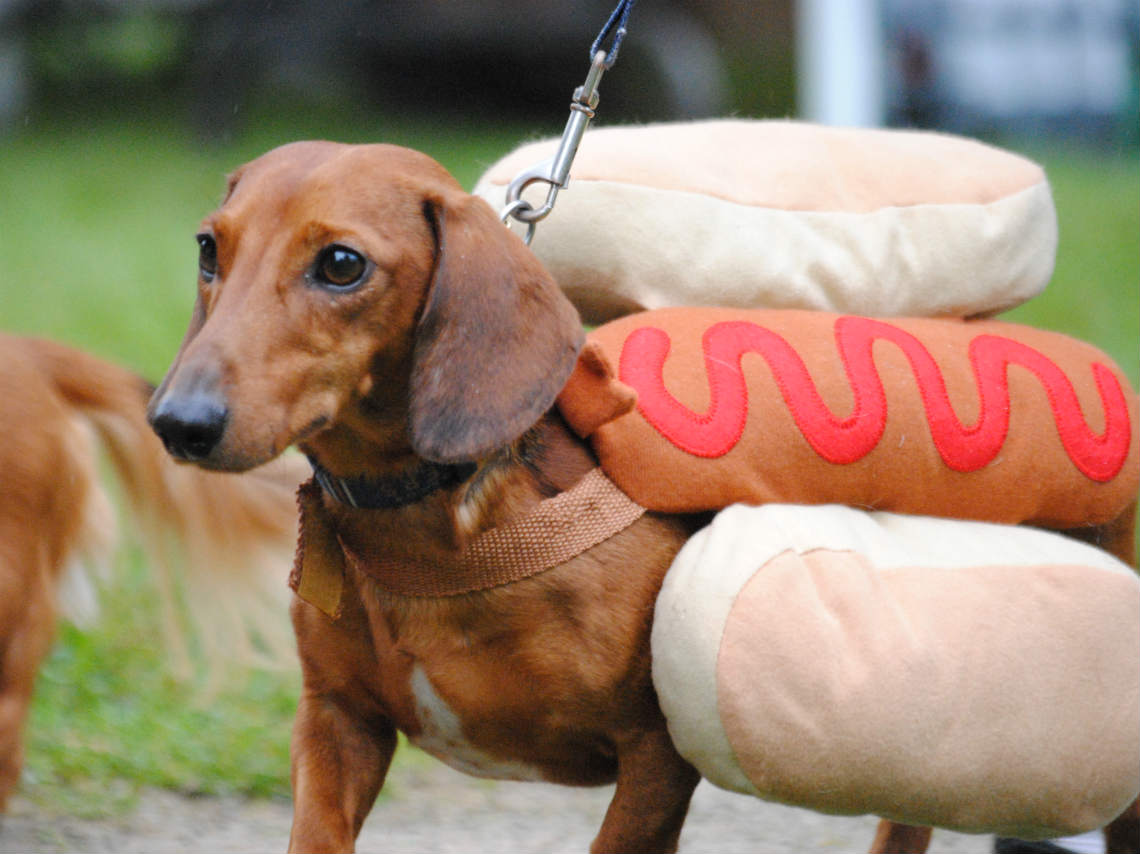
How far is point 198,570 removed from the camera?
3355 mm

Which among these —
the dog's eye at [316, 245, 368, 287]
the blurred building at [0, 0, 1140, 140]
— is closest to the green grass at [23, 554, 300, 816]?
the dog's eye at [316, 245, 368, 287]

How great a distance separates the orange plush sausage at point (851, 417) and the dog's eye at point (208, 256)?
48 cm

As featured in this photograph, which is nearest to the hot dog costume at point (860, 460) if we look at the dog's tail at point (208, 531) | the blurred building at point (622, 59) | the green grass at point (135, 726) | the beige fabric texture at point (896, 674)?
the beige fabric texture at point (896, 674)

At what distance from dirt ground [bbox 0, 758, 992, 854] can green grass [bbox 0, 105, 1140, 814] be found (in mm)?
85

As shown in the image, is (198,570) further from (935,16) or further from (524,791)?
(935,16)

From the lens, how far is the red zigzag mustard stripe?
7.08ft

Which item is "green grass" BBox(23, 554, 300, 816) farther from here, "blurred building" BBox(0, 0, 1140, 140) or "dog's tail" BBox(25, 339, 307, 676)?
"blurred building" BBox(0, 0, 1140, 140)

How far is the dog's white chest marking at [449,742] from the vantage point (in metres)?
2.09

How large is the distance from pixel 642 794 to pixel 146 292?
509cm

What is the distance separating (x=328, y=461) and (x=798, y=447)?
2.05ft

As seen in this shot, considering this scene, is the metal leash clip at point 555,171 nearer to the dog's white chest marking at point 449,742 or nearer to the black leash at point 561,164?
the black leash at point 561,164

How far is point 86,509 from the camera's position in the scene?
315 cm

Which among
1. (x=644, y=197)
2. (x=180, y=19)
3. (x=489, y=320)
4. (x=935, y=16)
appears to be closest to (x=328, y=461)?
(x=489, y=320)

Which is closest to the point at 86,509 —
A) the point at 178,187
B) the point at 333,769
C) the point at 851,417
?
the point at 333,769
